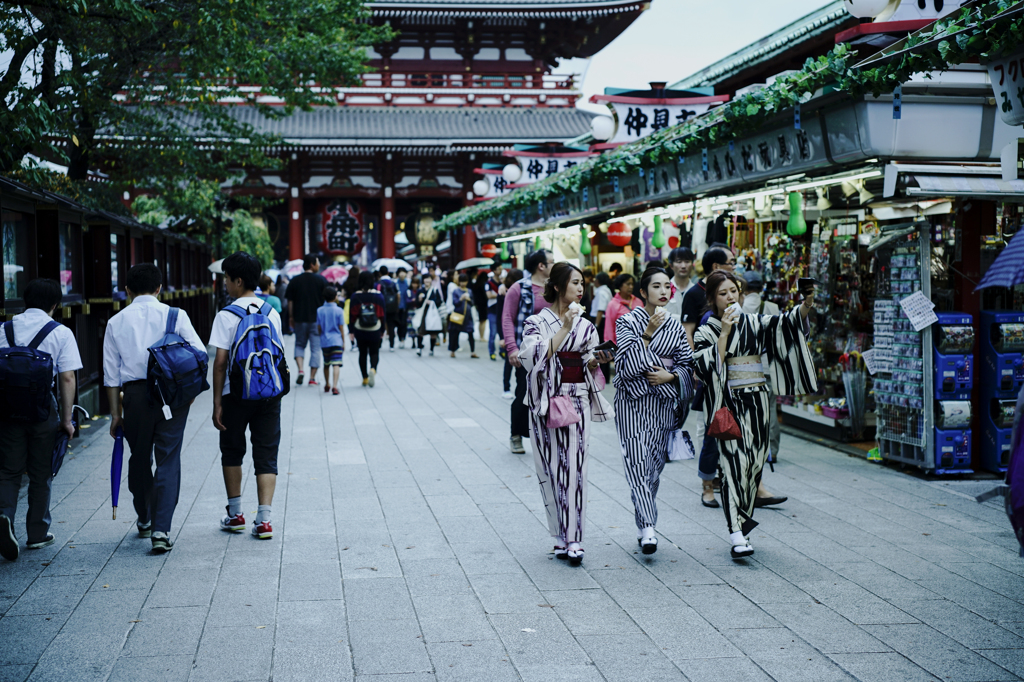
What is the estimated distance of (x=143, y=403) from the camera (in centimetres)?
550

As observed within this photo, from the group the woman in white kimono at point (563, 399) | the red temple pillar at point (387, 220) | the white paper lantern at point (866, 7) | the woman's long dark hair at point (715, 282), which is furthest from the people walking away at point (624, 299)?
the red temple pillar at point (387, 220)

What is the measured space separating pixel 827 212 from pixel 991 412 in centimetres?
270

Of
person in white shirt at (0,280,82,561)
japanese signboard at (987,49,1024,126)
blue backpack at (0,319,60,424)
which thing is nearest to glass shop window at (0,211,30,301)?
person in white shirt at (0,280,82,561)

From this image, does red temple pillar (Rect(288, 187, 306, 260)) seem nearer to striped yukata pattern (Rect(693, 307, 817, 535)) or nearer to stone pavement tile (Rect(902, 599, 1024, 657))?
striped yukata pattern (Rect(693, 307, 817, 535))

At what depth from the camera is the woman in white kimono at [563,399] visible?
17.2ft

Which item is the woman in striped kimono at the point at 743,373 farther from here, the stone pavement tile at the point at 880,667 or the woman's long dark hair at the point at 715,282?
the stone pavement tile at the point at 880,667

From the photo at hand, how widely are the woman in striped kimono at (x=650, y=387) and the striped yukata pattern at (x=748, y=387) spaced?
16 cm

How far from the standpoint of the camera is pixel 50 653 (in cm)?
395

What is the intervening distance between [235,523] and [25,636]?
183 cm

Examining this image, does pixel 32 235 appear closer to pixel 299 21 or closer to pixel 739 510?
pixel 299 21

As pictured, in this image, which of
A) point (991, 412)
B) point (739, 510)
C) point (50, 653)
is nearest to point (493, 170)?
point (991, 412)

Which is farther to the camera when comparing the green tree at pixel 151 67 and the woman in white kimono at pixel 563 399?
the green tree at pixel 151 67

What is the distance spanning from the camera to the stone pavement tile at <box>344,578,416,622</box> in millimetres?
4418

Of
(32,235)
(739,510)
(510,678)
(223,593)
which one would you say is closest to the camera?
(510,678)
